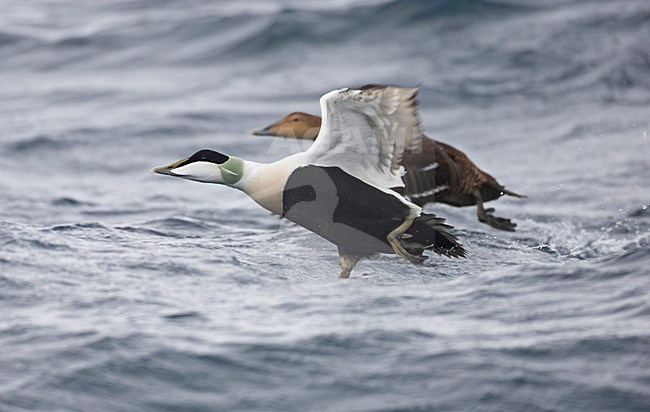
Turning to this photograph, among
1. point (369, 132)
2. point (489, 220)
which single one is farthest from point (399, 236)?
point (489, 220)

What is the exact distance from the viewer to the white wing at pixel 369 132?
6035 millimetres

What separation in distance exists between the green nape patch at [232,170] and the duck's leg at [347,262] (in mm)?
781

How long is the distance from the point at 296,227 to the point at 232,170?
200cm

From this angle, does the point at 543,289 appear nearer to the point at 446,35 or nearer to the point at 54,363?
the point at 54,363

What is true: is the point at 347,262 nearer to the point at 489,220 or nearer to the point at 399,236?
the point at 399,236

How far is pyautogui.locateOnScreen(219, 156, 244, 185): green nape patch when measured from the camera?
668 centimetres

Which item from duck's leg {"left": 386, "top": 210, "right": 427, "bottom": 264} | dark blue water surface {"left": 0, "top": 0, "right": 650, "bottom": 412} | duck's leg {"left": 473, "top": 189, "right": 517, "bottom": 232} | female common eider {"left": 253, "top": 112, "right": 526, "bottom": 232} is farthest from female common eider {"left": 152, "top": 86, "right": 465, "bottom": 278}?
duck's leg {"left": 473, "top": 189, "right": 517, "bottom": 232}

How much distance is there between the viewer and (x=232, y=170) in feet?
A: 22.0

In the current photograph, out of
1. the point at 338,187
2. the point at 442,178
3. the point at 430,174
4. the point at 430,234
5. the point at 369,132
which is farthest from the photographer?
the point at 442,178

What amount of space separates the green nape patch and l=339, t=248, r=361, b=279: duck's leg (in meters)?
0.78

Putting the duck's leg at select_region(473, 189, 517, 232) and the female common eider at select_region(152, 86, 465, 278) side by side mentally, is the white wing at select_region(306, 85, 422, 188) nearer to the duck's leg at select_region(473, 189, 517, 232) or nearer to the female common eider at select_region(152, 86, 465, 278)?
the female common eider at select_region(152, 86, 465, 278)

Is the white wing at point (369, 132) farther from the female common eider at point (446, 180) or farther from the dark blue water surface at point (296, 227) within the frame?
the female common eider at point (446, 180)

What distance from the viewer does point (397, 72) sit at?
13219mm

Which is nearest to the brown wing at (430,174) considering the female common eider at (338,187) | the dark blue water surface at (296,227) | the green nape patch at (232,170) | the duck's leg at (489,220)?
the duck's leg at (489,220)
